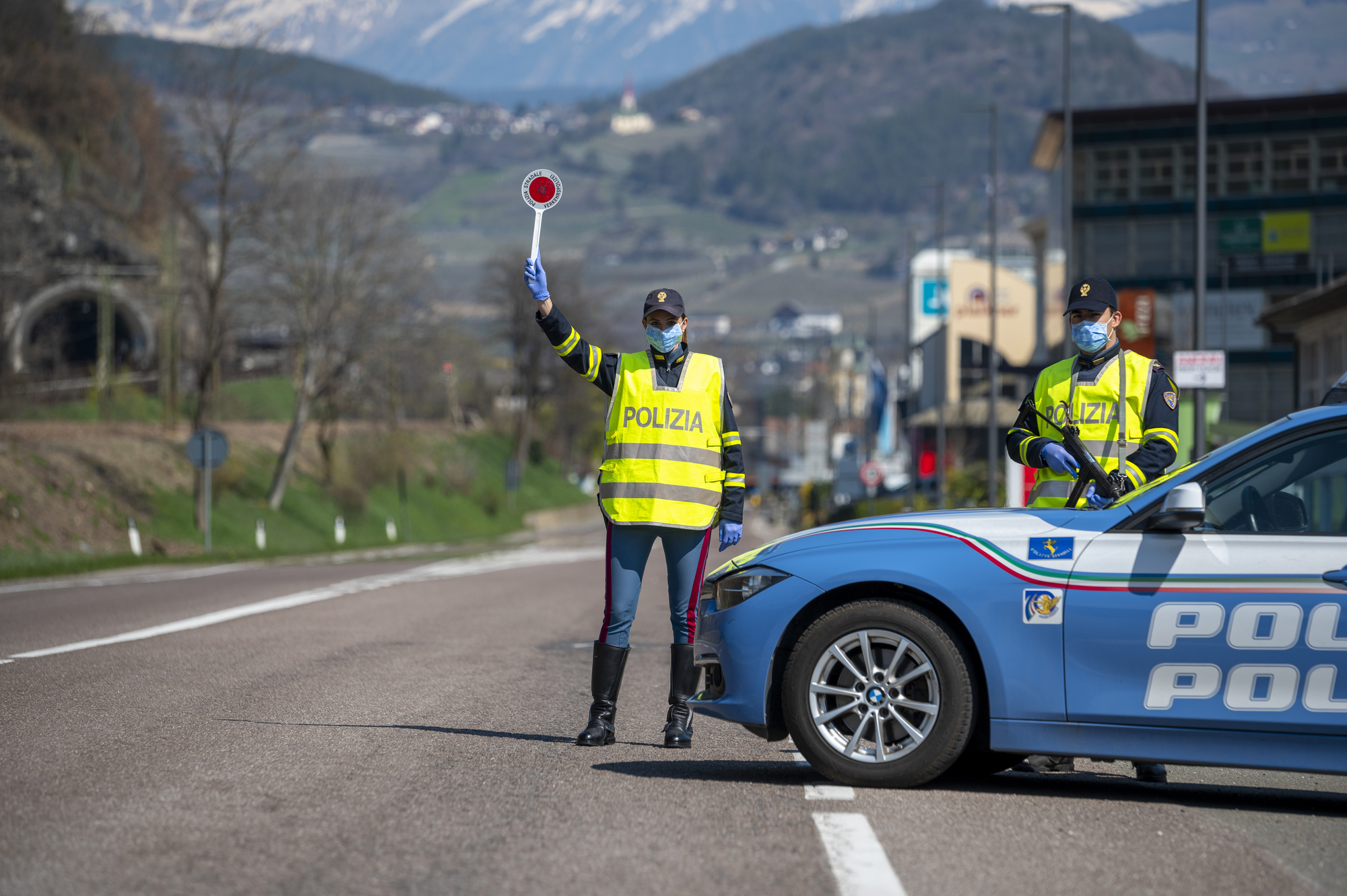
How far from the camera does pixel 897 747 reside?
247 inches

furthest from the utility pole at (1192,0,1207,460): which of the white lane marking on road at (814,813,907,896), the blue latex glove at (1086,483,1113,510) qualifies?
the white lane marking on road at (814,813,907,896)

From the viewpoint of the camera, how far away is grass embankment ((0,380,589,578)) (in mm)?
32344

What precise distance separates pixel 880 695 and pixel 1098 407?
2.42m

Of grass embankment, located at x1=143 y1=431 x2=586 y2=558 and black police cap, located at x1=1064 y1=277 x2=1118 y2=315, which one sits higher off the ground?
black police cap, located at x1=1064 y1=277 x2=1118 y2=315

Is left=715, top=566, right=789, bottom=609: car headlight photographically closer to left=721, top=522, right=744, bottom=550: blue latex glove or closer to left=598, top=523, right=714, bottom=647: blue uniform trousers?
left=721, top=522, right=744, bottom=550: blue latex glove

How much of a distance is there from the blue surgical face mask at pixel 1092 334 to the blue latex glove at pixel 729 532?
2068 millimetres

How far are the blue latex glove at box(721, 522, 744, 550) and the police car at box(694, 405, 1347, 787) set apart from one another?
57 cm

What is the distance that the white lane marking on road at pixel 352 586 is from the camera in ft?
39.7

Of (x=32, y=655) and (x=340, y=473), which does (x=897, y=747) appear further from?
(x=340, y=473)

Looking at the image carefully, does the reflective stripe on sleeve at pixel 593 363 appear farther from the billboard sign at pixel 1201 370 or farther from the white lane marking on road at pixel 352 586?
the billboard sign at pixel 1201 370

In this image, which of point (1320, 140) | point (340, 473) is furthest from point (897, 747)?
point (1320, 140)

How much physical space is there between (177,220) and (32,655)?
38388mm

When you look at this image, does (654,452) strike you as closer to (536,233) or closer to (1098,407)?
(536,233)

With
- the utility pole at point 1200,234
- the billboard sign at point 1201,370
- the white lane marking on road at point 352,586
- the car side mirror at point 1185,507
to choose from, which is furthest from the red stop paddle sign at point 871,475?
the car side mirror at point 1185,507
